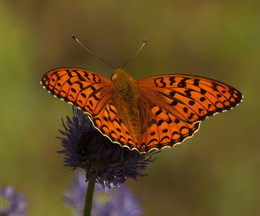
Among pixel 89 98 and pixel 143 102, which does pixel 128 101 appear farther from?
pixel 89 98

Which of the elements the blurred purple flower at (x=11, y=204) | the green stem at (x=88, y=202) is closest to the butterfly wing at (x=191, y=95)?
the green stem at (x=88, y=202)

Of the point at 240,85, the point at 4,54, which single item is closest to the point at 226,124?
the point at 240,85

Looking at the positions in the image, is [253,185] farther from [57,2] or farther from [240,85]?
[57,2]

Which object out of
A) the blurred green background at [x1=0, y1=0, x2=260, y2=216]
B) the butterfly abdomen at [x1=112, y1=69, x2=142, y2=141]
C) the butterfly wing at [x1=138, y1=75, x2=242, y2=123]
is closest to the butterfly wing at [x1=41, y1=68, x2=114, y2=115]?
the butterfly abdomen at [x1=112, y1=69, x2=142, y2=141]

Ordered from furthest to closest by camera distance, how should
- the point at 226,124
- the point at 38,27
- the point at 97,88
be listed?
the point at 38,27, the point at 226,124, the point at 97,88

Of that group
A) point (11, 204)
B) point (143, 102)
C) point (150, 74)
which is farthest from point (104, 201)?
point (150, 74)
